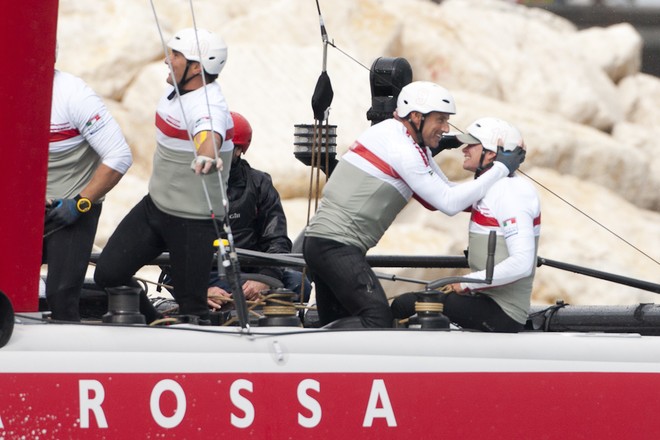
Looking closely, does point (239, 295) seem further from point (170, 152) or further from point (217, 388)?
point (170, 152)

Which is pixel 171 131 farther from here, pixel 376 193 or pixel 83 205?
pixel 376 193

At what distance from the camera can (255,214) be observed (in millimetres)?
Result: 7844

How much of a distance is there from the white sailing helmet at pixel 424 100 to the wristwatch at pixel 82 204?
1.19 m

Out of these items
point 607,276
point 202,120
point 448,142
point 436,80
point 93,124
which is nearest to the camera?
point 202,120

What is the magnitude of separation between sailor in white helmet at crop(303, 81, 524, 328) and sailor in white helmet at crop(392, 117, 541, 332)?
0.06m

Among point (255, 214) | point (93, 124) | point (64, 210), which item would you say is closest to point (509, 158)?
point (93, 124)

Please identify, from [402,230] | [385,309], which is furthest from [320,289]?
[402,230]

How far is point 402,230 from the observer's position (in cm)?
1398

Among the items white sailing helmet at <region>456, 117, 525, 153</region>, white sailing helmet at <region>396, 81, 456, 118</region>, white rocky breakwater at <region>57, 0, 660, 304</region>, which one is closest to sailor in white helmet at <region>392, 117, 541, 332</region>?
white sailing helmet at <region>456, 117, 525, 153</region>

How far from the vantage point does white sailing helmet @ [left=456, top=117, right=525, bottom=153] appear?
611 centimetres

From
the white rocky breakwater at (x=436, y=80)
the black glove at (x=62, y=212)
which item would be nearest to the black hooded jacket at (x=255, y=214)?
the black glove at (x=62, y=212)

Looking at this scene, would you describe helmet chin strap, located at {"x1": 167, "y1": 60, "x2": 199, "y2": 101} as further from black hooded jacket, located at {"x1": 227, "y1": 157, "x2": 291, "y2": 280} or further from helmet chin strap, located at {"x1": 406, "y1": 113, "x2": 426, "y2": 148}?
black hooded jacket, located at {"x1": 227, "y1": 157, "x2": 291, "y2": 280}

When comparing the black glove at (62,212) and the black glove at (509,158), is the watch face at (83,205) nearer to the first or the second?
the black glove at (62,212)

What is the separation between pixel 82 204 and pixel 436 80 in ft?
36.7
